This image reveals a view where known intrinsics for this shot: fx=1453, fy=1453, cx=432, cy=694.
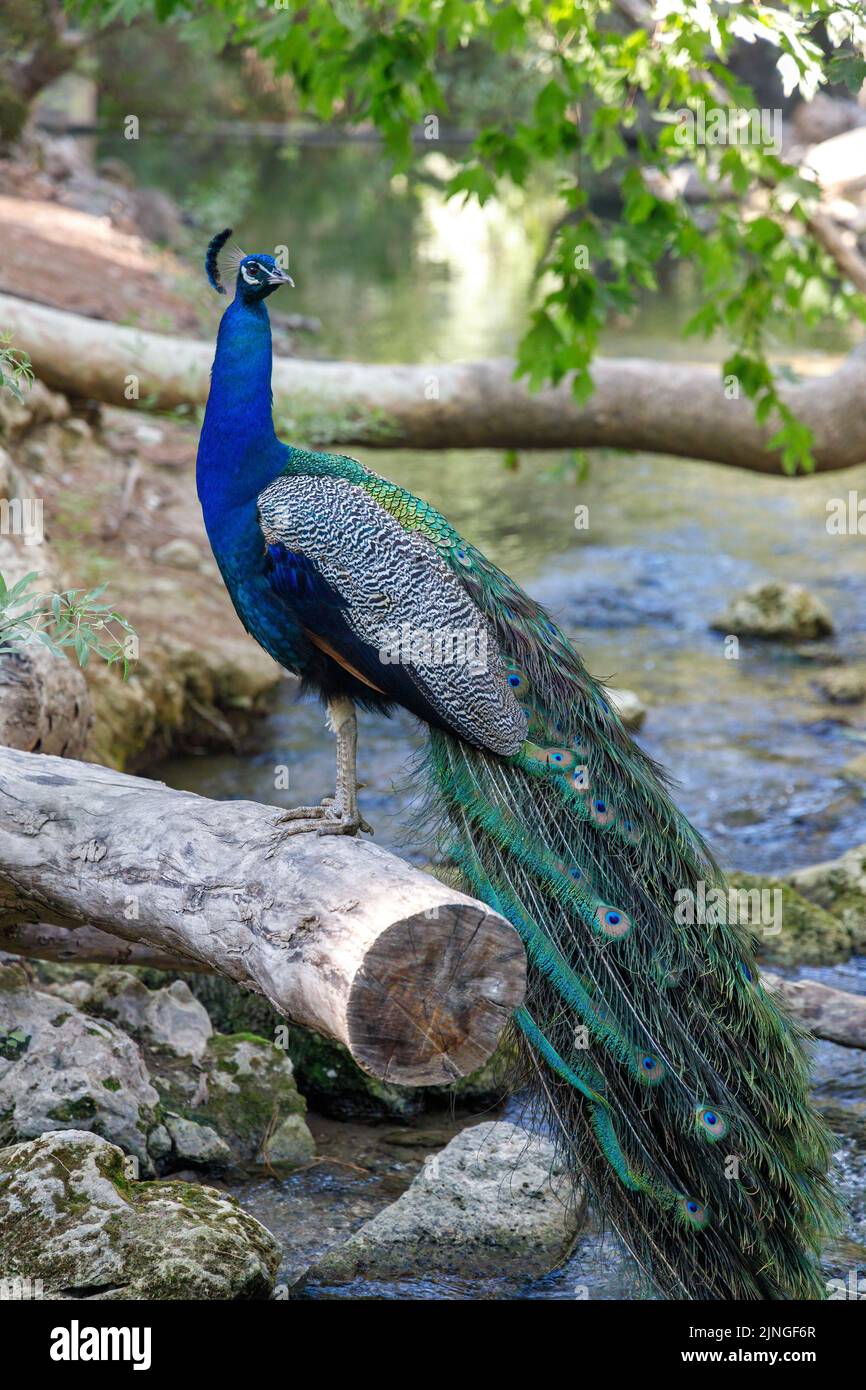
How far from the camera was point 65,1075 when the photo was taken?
4.21 meters

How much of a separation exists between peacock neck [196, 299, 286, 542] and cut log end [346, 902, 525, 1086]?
1612 mm

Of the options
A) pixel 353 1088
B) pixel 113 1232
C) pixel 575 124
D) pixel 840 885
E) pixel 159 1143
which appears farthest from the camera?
pixel 575 124

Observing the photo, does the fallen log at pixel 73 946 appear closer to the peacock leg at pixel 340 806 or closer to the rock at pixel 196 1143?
the rock at pixel 196 1143

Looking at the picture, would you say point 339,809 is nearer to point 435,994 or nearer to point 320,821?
point 320,821

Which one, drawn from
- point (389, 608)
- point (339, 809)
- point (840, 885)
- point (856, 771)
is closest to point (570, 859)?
point (339, 809)

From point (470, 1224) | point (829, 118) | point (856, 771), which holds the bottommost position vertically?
point (470, 1224)

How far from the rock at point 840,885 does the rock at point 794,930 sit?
0.34 ft

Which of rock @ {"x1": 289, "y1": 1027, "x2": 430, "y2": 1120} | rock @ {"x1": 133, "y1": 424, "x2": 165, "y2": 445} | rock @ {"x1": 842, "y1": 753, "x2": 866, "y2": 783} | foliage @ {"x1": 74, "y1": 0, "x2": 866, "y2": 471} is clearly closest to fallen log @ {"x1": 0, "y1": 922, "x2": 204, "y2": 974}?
rock @ {"x1": 289, "y1": 1027, "x2": 430, "y2": 1120}

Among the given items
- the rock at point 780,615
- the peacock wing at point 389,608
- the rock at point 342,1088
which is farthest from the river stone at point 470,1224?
the rock at point 780,615

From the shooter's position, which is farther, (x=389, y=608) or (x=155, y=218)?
(x=155, y=218)

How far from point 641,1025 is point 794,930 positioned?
235 centimetres

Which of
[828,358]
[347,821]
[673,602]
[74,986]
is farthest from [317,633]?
[828,358]

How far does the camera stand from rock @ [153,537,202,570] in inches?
349

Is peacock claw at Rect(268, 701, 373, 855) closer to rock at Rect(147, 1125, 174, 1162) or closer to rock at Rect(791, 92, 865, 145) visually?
rock at Rect(147, 1125, 174, 1162)
